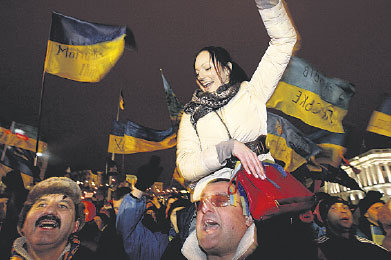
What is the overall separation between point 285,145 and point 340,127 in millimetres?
1734

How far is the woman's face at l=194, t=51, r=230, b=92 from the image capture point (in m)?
2.53

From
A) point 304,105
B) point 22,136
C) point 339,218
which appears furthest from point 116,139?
point 339,218

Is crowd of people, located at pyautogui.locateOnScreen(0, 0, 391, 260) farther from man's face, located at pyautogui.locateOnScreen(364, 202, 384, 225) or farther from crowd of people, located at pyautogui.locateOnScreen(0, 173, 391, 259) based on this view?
man's face, located at pyautogui.locateOnScreen(364, 202, 384, 225)

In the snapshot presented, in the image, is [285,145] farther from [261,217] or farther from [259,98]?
[261,217]

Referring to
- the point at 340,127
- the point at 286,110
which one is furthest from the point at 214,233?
the point at 340,127

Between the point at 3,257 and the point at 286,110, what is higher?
the point at 286,110

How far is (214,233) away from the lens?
2.27 metres

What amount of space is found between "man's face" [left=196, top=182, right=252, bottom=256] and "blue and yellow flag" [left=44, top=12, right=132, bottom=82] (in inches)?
206

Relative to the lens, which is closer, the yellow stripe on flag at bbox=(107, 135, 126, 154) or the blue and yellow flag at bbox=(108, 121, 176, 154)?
the blue and yellow flag at bbox=(108, 121, 176, 154)

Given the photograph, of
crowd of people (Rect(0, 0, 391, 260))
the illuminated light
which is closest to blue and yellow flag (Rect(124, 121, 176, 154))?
the illuminated light

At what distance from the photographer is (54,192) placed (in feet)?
11.9

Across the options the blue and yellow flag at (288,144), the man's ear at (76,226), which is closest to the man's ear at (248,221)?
the man's ear at (76,226)

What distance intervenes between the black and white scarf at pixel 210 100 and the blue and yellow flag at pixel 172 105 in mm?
8439

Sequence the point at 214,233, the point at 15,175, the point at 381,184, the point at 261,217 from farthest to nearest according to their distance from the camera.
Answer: the point at 381,184
the point at 15,175
the point at 214,233
the point at 261,217
